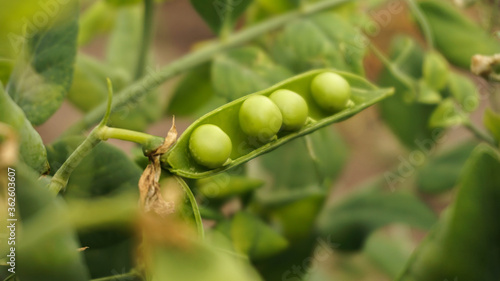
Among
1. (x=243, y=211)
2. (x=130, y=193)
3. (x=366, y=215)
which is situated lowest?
(x=366, y=215)

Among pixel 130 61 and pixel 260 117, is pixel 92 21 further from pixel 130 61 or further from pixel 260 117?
pixel 260 117

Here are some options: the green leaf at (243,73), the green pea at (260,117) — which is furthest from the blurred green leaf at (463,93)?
the green pea at (260,117)

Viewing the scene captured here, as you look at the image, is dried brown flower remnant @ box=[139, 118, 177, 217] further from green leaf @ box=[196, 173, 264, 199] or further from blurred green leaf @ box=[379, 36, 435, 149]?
blurred green leaf @ box=[379, 36, 435, 149]

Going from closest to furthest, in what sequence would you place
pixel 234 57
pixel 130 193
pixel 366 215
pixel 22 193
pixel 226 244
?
pixel 22 193, pixel 130 193, pixel 226 244, pixel 234 57, pixel 366 215

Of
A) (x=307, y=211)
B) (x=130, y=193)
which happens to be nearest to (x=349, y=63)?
(x=307, y=211)

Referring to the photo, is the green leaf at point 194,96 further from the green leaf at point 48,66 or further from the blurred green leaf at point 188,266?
the blurred green leaf at point 188,266

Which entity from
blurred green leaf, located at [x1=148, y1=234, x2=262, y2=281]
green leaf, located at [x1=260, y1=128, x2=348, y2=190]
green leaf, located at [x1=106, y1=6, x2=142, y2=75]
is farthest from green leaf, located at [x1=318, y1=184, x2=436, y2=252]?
blurred green leaf, located at [x1=148, y1=234, x2=262, y2=281]

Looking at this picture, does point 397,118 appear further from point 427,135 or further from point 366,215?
point 366,215
